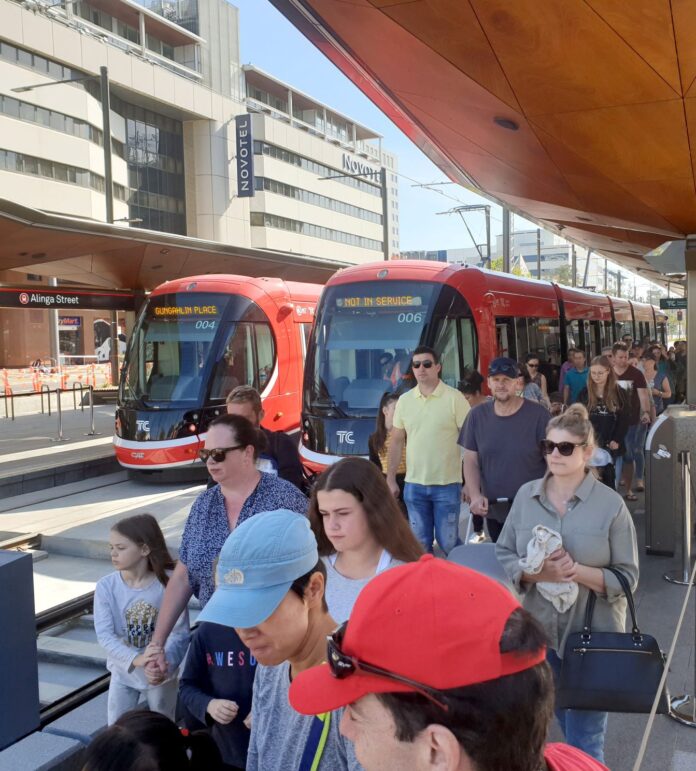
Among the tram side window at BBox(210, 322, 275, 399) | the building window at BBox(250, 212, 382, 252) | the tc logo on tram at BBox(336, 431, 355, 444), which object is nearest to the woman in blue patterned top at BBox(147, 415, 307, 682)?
the tc logo on tram at BBox(336, 431, 355, 444)

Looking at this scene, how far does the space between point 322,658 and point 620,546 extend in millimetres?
1631

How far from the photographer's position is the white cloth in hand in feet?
10.3

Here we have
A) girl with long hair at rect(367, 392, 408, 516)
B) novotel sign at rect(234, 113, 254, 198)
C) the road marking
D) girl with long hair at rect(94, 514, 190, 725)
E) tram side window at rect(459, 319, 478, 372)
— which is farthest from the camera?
novotel sign at rect(234, 113, 254, 198)

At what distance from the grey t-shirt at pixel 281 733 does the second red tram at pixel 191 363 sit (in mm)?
10137

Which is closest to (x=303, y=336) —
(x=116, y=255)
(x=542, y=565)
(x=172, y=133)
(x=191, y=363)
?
(x=191, y=363)

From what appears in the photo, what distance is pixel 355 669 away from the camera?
122 centimetres

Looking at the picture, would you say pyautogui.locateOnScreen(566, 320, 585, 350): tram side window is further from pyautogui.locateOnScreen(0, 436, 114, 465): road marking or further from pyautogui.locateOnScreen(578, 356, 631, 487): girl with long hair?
pyautogui.locateOnScreen(0, 436, 114, 465): road marking

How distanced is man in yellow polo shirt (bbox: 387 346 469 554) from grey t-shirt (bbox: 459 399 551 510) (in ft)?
2.16

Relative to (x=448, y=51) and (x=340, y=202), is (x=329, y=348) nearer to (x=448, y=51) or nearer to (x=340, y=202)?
(x=448, y=51)

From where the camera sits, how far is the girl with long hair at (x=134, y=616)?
12.0 ft

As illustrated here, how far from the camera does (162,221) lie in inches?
2254

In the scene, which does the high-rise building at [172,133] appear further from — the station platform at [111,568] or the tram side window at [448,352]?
the station platform at [111,568]

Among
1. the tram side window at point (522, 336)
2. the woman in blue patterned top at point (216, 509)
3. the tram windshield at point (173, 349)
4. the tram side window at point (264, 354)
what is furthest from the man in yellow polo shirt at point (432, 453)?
the tram side window at point (522, 336)

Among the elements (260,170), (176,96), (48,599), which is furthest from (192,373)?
(260,170)
